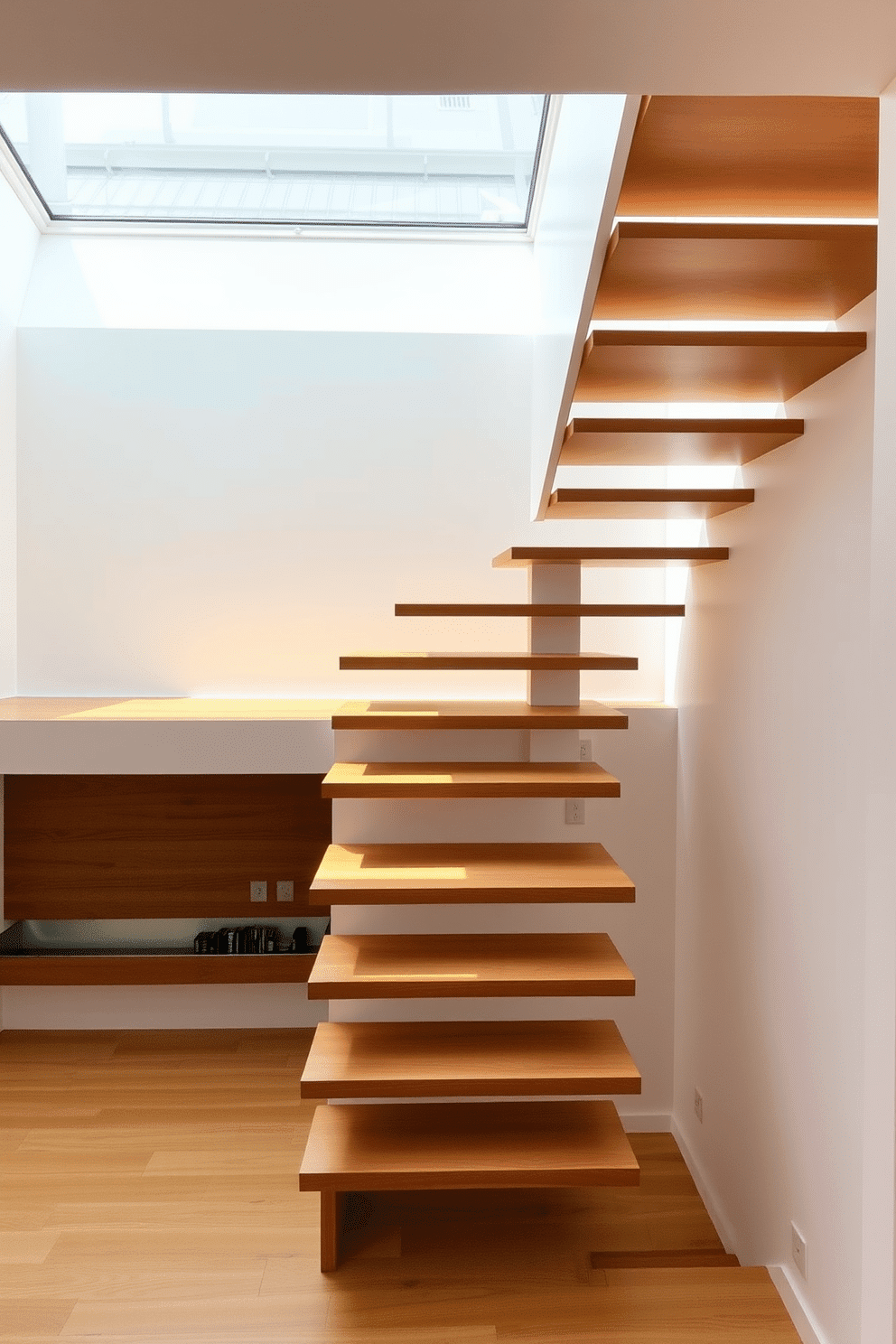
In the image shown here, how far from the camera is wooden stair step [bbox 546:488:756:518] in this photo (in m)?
2.77

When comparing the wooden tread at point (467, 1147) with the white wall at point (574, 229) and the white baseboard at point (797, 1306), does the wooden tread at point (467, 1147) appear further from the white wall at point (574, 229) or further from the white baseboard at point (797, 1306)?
the white wall at point (574, 229)

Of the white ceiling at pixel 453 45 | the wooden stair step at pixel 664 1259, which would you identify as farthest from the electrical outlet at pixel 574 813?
the white ceiling at pixel 453 45

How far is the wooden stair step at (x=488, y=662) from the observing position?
9.92 feet

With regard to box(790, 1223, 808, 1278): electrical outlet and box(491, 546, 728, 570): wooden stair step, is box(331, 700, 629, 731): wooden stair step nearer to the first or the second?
box(491, 546, 728, 570): wooden stair step

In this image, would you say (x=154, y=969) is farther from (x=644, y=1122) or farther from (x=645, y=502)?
(x=645, y=502)

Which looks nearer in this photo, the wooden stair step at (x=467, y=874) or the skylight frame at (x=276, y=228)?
the wooden stair step at (x=467, y=874)

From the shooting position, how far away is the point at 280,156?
4180mm

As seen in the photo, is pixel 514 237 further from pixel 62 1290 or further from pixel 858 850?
pixel 62 1290

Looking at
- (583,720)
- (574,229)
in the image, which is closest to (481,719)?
(583,720)

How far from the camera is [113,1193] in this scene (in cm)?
311

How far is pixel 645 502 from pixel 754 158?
3.68 ft

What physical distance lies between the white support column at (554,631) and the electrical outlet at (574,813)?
1.10 feet

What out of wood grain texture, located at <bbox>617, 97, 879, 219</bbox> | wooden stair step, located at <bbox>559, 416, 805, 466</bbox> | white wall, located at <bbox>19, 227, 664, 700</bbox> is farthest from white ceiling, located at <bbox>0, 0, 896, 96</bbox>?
white wall, located at <bbox>19, 227, 664, 700</bbox>

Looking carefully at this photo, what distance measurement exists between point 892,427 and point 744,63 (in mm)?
479
